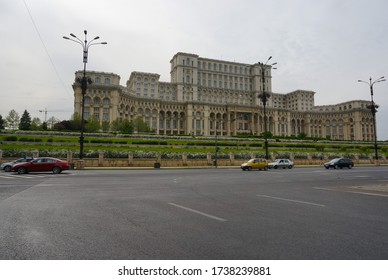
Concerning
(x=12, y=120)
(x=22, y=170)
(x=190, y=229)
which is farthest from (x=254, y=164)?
(x=12, y=120)

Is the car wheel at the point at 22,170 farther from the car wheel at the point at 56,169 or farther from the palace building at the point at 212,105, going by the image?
the palace building at the point at 212,105

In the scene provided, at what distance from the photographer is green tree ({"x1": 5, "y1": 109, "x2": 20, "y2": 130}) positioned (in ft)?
293

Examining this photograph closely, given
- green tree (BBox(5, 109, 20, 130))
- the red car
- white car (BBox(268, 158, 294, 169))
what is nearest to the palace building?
green tree (BBox(5, 109, 20, 130))

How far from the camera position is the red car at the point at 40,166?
21234mm

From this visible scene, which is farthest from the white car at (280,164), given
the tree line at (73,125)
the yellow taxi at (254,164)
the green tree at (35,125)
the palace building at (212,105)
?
the palace building at (212,105)

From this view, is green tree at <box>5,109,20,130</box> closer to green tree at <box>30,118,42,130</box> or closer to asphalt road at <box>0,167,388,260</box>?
green tree at <box>30,118,42,130</box>

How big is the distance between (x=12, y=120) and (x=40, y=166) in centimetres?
8573

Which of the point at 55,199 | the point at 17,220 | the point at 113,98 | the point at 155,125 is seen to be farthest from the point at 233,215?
the point at 155,125

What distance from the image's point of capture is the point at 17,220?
6.11m

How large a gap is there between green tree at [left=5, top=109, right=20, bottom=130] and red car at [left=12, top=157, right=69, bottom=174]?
82.7m

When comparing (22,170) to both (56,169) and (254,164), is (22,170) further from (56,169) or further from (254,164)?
(254,164)

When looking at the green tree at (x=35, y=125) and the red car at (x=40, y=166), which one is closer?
the red car at (x=40, y=166)

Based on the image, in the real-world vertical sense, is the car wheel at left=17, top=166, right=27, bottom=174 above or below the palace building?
below

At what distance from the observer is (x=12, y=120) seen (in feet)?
297
